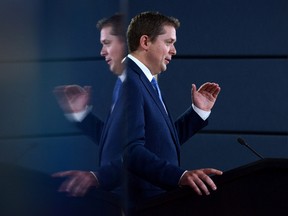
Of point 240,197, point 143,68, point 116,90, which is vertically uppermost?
point 116,90

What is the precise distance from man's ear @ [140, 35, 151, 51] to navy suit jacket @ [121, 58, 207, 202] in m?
0.09

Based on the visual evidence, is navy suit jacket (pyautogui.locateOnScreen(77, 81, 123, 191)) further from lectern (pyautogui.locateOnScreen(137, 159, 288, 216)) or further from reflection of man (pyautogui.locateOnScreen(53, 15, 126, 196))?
lectern (pyautogui.locateOnScreen(137, 159, 288, 216))

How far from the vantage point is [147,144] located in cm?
109

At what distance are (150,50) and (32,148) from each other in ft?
2.80

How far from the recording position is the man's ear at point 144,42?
128 cm

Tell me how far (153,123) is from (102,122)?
1.86ft

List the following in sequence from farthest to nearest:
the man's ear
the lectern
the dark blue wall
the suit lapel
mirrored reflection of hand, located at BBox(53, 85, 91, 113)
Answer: the dark blue wall < the man's ear < the suit lapel < the lectern < mirrored reflection of hand, located at BBox(53, 85, 91, 113)

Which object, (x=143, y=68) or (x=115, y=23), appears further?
(x=143, y=68)

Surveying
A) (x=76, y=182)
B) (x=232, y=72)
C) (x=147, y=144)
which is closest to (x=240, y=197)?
(x=147, y=144)

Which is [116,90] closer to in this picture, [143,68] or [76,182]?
[76,182]

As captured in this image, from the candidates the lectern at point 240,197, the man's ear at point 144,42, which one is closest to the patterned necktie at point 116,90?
the lectern at point 240,197

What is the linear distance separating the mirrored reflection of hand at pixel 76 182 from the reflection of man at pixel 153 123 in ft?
1.04

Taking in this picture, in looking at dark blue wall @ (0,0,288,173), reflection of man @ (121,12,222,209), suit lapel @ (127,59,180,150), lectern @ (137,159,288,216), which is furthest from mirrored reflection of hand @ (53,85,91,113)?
dark blue wall @ (0,0,288,173)

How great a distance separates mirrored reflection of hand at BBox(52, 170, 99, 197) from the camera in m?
0.49
